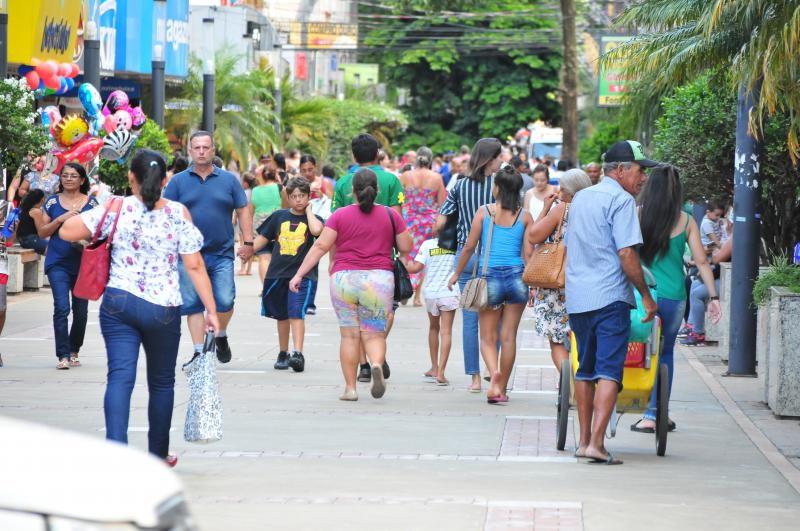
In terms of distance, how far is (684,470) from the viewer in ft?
27.1

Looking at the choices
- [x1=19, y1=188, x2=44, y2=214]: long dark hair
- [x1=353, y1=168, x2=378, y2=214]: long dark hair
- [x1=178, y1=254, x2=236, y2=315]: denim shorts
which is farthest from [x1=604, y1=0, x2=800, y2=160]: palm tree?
[x1=19, y1=188, x2=44, y2=214]: long dark hair

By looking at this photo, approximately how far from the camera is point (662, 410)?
8586 millimetres

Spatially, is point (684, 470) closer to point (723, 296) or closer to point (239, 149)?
point (723, 296)

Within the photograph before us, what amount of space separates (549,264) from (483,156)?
1967mm

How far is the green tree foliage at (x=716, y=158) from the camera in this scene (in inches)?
→ 548

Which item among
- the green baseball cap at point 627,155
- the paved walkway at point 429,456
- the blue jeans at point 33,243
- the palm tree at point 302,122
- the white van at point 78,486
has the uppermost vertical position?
the palm tree at point 302,122

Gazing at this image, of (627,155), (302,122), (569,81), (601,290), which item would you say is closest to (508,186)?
(627,155)

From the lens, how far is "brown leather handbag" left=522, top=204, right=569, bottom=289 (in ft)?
31.9

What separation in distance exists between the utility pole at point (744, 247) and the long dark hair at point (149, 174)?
6.52 metres

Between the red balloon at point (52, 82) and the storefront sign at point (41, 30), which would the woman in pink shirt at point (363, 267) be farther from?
the storefront sign at point (41, 30)

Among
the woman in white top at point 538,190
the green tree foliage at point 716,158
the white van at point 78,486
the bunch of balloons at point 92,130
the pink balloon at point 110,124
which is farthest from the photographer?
the pink balloon at point 110,124

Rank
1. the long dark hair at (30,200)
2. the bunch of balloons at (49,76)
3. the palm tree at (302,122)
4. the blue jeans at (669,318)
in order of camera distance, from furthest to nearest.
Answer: the palm tree at (302,122) < the bunch of balloons at (49,76) < the long dark hair at (30,200) < the blue jeans at (669,318)

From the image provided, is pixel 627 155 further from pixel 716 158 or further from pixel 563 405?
pixel 716 158

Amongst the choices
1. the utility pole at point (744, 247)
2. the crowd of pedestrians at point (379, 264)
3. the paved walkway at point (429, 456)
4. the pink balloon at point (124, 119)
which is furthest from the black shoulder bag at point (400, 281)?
the pink balloon at point (124, 119)
